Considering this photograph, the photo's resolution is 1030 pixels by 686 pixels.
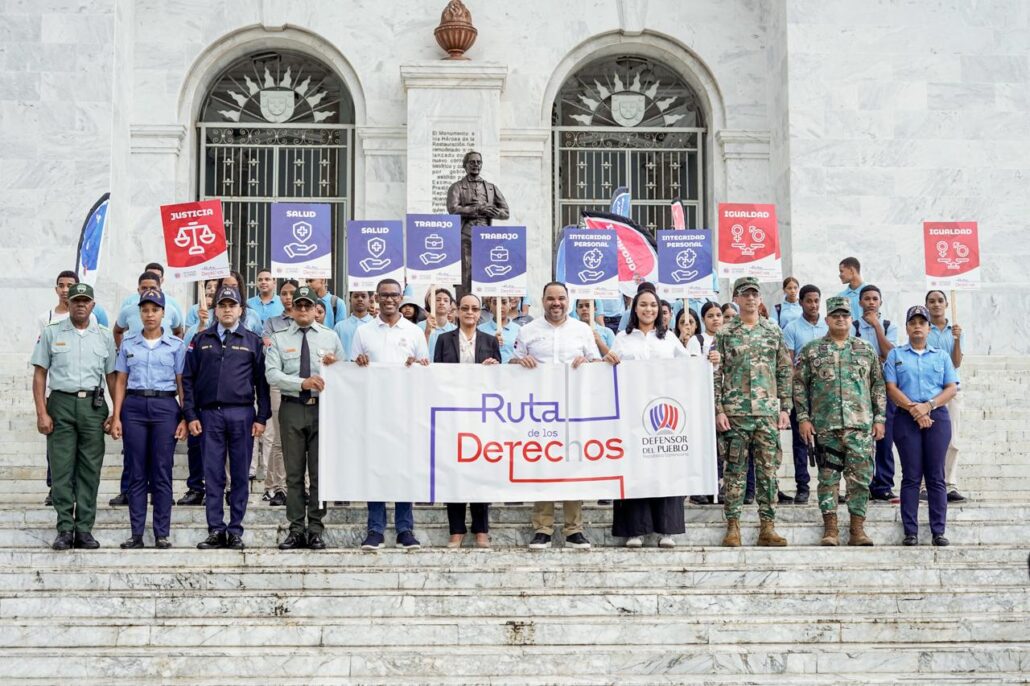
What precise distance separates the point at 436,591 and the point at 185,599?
1572mm

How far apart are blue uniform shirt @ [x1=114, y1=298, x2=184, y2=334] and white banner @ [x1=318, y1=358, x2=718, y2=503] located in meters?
1.93

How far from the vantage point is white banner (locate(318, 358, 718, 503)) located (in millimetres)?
9680

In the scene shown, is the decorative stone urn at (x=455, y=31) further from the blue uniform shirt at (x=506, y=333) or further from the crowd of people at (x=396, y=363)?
the crowd of people at (x=396, y=363)

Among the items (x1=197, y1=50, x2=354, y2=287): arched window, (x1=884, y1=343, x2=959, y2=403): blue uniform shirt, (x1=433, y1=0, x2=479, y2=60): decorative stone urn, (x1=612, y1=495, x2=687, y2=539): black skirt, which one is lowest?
(x1=612, y1=495, x2=687, y2=539): black skirt

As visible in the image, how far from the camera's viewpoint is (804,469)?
11.0 metres

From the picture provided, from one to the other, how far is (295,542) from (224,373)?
54.2 inches

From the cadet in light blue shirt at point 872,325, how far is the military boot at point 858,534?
7.20 feet

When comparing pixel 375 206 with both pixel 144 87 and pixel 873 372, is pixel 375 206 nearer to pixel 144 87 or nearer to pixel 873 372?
pixel 144 87

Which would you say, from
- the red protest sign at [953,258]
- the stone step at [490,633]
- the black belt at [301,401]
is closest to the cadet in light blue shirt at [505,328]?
the black belt at [301,401]

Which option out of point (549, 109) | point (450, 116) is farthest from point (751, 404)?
point (549, 109)

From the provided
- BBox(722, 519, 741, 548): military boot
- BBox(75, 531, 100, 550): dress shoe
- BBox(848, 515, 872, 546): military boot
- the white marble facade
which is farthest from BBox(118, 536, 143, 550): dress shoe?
the white marble facade

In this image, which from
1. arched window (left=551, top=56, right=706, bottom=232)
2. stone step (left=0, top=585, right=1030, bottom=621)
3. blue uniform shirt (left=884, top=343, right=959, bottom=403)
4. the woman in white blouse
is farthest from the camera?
arched window (left=551, top=56, right=706, bottom=232)

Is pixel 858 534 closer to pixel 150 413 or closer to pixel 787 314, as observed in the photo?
pixel 787 314

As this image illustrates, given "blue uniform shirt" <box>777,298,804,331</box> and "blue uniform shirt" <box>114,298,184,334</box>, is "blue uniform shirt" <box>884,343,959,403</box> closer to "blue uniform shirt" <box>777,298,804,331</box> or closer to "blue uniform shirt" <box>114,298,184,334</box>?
"blue uniform shirt" <box>777,298,804,331</box>
